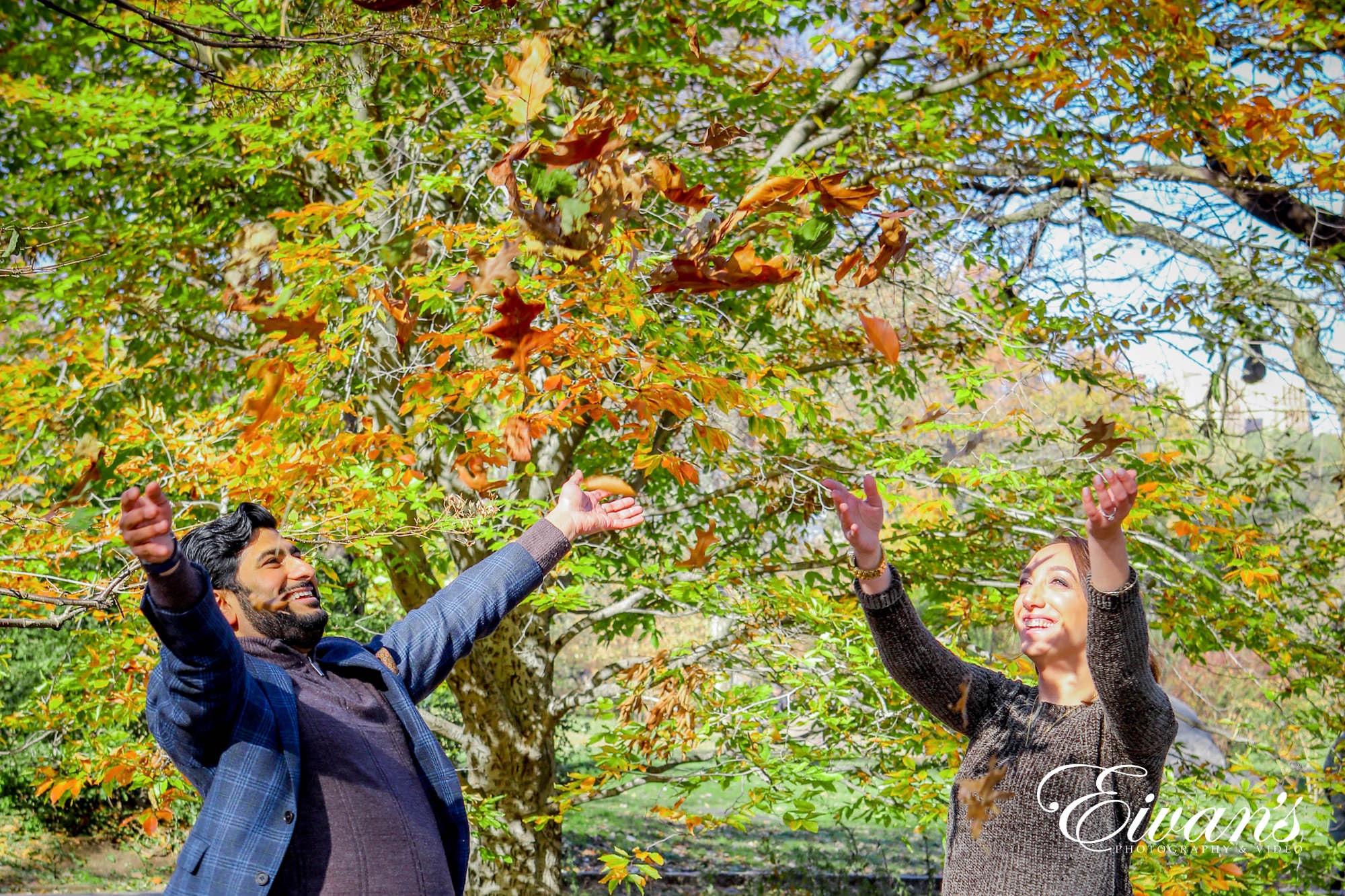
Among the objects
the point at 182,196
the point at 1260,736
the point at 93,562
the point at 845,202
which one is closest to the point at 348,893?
the point at 845,202

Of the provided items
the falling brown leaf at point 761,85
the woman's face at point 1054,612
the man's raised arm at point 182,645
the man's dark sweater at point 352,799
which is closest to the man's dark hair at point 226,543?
the man's dark sweater at point 352,799

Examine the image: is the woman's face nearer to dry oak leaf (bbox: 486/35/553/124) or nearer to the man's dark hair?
dry oak leaf (bbox: 486/35/553/124)

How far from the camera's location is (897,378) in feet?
17.5

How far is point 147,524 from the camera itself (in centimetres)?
135

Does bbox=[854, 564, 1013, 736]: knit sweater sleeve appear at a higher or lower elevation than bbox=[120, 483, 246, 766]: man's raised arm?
higher

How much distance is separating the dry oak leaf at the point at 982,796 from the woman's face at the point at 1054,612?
22 cm

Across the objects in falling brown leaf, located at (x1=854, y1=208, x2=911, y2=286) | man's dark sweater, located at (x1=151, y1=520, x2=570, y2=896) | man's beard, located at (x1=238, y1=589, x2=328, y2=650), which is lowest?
man's dark sweater, located at (x1=151, y1=520, x2=570, y2=896)

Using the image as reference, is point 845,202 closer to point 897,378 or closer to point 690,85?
point 897,378

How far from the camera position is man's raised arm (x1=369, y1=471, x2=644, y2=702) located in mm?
1960

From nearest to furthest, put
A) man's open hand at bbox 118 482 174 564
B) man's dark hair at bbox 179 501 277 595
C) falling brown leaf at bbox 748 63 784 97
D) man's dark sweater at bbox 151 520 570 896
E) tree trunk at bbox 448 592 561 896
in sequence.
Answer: man's open hand at bbox 118 482 174 564, man's dark sweater at bbox 151 520 570 896, man's dark hair at bbox 179 501 277 595, falling brown leaf at bbox 748 63 784 97, tree trunk at bbox 448 592 561 896

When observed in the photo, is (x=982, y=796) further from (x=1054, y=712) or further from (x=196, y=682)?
(x=196, y=682)

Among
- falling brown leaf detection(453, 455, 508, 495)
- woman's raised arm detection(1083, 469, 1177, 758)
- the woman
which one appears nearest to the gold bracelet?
the woman

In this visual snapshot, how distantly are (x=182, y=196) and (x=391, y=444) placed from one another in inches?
98.8

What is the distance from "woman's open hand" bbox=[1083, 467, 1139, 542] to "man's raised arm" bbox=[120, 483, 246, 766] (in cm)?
122
